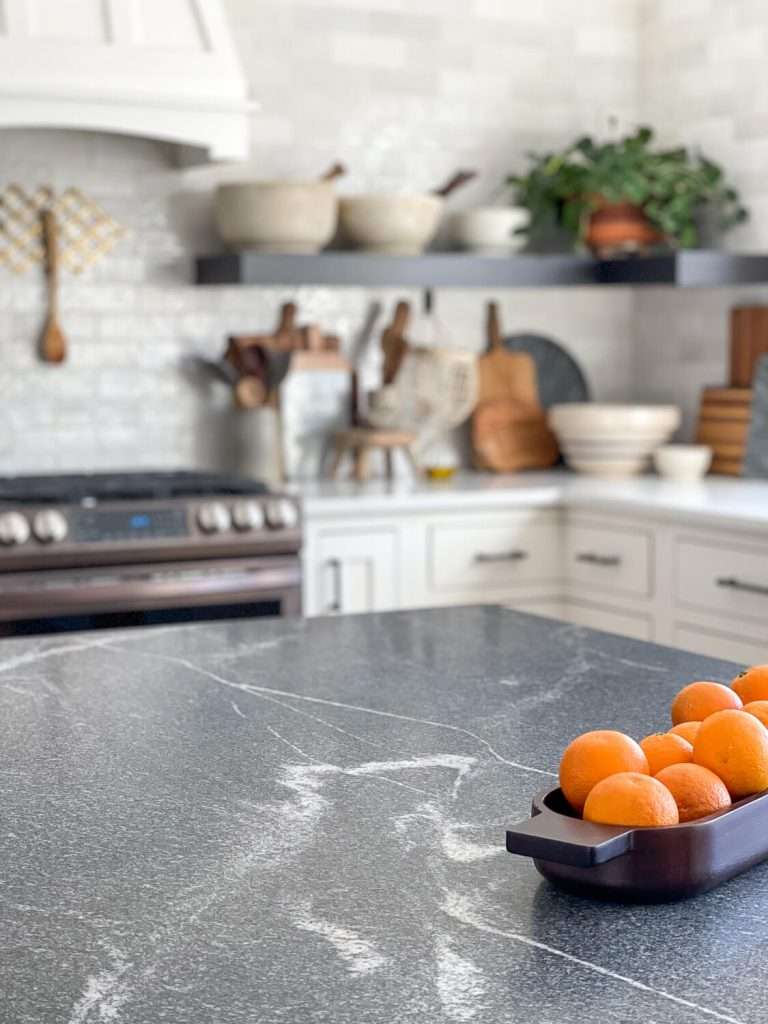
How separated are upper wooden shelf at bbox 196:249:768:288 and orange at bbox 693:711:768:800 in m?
3.40

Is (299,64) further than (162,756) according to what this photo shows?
Yes

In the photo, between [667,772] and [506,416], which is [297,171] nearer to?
[506,416]

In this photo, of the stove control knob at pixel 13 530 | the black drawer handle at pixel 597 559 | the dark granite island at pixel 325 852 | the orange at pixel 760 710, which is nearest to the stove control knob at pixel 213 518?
the stove control knob at pixel 13 530

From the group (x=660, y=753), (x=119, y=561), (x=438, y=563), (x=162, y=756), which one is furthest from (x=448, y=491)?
(x=660, y=753)

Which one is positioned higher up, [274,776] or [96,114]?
[96,114]

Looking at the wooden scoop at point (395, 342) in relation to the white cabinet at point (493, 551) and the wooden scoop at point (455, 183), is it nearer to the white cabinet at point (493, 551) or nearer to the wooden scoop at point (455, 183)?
the wooden scoop at point (455, 183)

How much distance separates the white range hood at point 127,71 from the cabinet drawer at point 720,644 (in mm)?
1761

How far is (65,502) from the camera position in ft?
12.8

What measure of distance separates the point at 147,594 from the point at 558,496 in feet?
4.21

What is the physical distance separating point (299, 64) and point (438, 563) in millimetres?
1686

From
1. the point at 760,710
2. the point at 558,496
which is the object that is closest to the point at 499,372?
the point at 558,496

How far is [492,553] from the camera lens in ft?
14.7

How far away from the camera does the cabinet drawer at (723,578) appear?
12.5 feet

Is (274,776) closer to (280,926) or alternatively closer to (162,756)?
(162,756)
